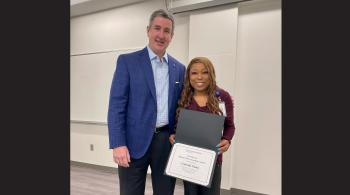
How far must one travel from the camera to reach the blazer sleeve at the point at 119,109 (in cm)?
163

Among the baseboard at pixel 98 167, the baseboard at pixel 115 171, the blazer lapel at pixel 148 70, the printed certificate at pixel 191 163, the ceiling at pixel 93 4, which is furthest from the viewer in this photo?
the baseboard at pixel 98 167

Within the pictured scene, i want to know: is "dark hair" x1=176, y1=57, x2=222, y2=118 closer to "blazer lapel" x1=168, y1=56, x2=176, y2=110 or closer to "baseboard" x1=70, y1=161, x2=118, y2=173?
"blazer lapel" x1=168, y1=56, x2=176, y2=110

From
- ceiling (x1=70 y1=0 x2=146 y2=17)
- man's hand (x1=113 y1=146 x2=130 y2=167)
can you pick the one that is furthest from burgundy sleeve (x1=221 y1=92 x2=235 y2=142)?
ceiling (x1=70 y1=0 x2=146 y2=17)

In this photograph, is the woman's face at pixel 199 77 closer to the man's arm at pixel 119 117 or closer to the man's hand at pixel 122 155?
the man's arm at pixel 119 117

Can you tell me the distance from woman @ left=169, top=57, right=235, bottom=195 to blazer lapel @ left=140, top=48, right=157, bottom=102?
19 cm

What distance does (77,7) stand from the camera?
4.69 metres

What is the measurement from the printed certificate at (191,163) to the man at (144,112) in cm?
10

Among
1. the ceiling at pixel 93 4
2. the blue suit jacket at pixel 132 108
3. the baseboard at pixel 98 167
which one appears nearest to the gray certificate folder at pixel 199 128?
the blue suit jacket at pixel 132 108

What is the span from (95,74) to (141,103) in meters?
3.46

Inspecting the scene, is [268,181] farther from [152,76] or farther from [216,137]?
[152,76]

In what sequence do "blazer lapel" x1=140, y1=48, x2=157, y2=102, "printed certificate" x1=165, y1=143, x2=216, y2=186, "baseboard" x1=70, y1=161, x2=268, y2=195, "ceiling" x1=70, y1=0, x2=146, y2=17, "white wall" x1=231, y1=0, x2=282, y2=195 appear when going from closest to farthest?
1. "printed certificate" x1=165, y1=143, x2=216, y2=186
2. "blazer lapel" x1=140, y1=48, x2=157, y2=102
3. "white wall" x1=231, y1=0, x2=282, y2=195
4. "baseboard" x1=70, y1=161, x2=268, y2=195
5. "ceiling" x1=70, y1=0, x2=146, y2=17

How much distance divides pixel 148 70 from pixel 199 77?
301mm

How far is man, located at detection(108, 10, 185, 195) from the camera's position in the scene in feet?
5.41

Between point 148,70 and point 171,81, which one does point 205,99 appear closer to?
point 171,81
